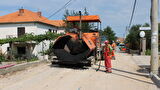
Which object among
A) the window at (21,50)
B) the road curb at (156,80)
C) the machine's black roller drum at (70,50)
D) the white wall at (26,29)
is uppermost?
the white wall at (26,29)

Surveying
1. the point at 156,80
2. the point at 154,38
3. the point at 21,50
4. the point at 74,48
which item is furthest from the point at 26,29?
the point at 156,80

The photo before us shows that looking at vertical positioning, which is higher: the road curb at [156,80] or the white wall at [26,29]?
the white wall at [26,29]

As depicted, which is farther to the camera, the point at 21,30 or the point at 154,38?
the point at 21,30

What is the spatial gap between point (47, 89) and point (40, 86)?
454mm

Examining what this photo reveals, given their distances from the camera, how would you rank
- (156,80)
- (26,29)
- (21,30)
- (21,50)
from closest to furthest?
(156,80) < (21,50) < (26,29) < (21,30)

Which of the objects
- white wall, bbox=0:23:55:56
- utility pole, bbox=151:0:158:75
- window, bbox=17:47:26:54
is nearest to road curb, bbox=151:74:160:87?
utility pole, bbox=151:0:158:75

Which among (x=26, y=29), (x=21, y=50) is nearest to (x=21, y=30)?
(x=26, y=29)

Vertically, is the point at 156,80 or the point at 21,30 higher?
the point at 21,30

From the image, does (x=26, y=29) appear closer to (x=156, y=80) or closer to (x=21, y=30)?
(x=21, y=30)

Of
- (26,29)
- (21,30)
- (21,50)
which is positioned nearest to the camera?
(21,50)

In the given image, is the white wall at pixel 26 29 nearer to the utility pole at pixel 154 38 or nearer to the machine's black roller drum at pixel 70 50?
the machine's black roller drum at pixel 70 50

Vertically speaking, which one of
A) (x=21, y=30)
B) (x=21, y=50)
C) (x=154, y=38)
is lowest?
(x=21, y=50)

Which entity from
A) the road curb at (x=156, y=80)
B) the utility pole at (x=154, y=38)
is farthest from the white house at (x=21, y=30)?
the road curb at (x=156, y=80)

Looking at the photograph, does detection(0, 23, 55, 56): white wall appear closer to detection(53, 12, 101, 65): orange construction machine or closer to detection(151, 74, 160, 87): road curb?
detection(53, 12, 101, 65): orange construction machine
